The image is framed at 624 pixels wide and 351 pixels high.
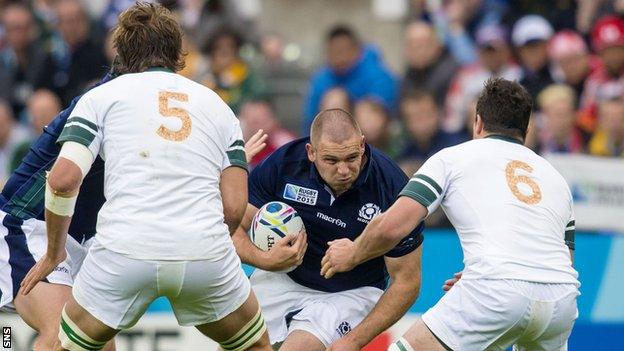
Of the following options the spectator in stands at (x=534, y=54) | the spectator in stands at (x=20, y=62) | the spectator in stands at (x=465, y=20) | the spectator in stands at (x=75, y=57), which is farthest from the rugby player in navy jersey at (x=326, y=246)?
the spectator in stands at (x=20, y=62)

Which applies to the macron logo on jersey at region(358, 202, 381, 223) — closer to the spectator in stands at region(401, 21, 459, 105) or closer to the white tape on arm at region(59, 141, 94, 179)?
the white tape on arm at region(59, 141, 94, 179)

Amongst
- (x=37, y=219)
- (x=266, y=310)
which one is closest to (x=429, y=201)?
(x=266, y=310)

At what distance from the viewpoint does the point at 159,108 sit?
708 centimetres

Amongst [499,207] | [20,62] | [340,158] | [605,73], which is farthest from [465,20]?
[499,207]

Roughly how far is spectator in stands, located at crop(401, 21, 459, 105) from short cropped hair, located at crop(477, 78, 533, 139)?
21.6 feet

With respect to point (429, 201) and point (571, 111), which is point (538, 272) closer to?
point (429, 201)

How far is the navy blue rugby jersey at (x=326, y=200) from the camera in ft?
27.5

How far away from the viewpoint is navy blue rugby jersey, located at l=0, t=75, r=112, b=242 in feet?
25.1

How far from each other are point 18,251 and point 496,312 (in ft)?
9.26

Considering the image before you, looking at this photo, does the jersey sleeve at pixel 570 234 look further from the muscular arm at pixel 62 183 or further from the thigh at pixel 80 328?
the muscular arm at pixel 62 183

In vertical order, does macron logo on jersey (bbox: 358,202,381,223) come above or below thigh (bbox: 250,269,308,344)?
above

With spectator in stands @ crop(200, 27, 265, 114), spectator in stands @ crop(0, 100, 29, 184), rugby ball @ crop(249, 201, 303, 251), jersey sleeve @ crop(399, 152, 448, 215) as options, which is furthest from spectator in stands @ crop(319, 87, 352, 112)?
jersey sleeve @ crop(399, 152, 448, 215)

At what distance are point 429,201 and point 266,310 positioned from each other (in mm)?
1790

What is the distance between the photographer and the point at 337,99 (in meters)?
14.1
